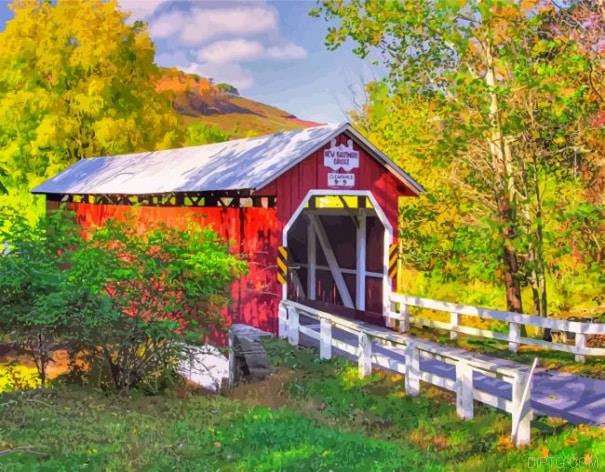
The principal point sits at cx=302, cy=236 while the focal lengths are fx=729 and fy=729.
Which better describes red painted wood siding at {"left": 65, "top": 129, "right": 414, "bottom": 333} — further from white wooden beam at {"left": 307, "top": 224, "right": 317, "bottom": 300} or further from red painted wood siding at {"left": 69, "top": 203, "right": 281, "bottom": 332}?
white wooden beam at {"left": 307, "top": 224, "right": 317, "bottom": 300}

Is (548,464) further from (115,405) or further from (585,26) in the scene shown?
(585,26)

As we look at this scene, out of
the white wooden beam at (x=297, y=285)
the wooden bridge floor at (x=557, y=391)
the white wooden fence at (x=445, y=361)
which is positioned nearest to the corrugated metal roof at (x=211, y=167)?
the white wooden fence at (x=445, y=361)

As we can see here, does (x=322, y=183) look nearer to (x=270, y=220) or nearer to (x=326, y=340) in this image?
(x=270, y=220)

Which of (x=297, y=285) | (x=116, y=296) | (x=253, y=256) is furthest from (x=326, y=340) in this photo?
(x=297, y=285)

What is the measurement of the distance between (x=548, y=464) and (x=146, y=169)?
56.9 ft

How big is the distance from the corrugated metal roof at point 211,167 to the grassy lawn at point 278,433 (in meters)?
5.39

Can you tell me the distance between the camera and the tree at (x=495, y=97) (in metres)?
15.0

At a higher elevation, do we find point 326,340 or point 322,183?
point 322,183

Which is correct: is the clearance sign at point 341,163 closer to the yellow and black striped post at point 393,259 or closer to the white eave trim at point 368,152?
the white eave trim at point 368,152

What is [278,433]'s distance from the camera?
28.2 ft

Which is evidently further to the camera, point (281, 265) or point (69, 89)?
point (69, 89)

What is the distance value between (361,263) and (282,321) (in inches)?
142

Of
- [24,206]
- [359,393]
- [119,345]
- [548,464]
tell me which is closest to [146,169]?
[24,206]

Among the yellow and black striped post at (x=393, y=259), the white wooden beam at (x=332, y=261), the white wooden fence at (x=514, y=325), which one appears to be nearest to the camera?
the white wooden fence at (x=514, y=325)
